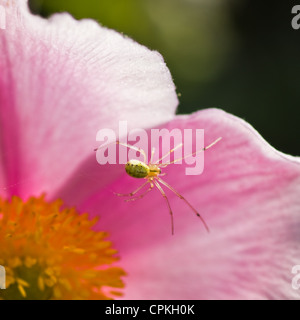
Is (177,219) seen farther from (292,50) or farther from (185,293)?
(292,50)

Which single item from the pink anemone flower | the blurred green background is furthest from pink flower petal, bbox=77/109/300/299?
the blurred green background

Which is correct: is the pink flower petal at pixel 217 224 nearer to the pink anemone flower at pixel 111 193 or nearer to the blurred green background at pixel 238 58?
the pink anemone flower at pixel 111 193

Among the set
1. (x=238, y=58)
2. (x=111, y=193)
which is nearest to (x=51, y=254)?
(x=111, y=193)

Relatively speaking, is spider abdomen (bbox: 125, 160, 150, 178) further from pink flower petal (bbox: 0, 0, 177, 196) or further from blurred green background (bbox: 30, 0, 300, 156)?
blurred green background (bbox: 30, 0, 300, 156)

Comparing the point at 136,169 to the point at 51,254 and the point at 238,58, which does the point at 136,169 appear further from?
the point at 238,58

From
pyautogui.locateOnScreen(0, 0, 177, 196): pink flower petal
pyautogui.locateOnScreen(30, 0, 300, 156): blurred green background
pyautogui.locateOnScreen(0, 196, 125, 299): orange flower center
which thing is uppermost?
pyautogui.locateOnScreen(30, 0, 300, 156): blurred green background

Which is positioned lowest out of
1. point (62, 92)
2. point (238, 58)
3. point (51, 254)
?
point (51, 254)
